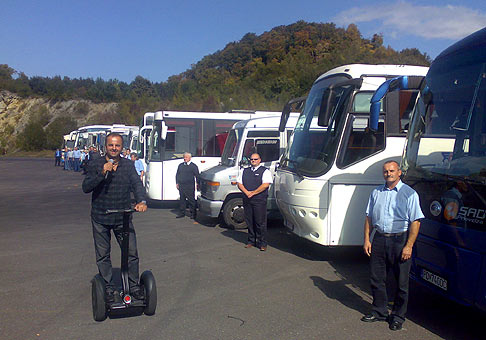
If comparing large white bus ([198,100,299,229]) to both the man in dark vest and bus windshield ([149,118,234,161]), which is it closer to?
the man in dark vest

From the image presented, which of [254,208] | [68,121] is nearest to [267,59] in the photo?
[68,121]

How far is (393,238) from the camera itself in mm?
5191

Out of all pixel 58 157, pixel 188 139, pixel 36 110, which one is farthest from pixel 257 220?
pixel 36 110

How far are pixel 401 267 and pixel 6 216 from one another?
1175cm

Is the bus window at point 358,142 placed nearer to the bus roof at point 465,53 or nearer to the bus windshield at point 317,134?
the bus windshield at point 317,134

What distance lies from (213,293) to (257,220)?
115 inches

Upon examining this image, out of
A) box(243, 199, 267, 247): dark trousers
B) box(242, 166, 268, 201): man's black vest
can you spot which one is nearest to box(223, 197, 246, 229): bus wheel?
box(243, 199, 267, 247): dark trousers

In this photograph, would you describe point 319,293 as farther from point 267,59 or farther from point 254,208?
point 267,59

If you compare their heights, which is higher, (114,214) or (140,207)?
(140,207)

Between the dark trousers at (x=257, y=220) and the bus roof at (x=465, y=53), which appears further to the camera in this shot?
the dark trousers at (x=257, y=220)

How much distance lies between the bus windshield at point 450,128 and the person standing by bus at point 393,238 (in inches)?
19.5

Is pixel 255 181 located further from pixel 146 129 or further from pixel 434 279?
pixel 146 129

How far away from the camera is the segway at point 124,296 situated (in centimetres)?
529

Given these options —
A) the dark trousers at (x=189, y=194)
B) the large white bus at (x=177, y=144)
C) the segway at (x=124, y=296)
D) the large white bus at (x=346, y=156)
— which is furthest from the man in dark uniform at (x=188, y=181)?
the segway at (x=124, y=296)
